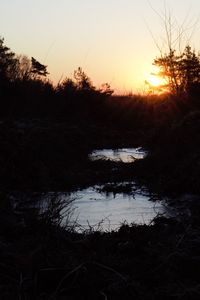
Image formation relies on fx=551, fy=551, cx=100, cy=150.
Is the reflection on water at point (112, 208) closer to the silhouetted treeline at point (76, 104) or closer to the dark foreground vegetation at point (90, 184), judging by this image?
the dark foreground vegetation at point (90, 184)

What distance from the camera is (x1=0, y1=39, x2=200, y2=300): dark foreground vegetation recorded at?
4.86 m

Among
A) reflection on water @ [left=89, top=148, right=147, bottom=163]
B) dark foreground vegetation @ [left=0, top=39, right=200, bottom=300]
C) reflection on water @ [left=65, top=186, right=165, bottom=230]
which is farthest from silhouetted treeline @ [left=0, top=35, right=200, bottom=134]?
reflection on water @ [left=65, top=186, right=165, bottom=230]

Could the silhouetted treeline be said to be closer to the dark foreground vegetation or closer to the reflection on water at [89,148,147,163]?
A: the dark foreground vegetation

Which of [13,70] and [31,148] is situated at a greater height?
[13,70]

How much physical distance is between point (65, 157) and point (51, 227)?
436 inches

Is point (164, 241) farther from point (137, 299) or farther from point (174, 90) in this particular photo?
point (174, 90)

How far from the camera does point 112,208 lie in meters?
10.6

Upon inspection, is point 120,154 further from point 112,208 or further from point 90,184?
point 112,208

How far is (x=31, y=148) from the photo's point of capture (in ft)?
48.2

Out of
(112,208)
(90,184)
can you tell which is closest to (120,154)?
(90,184)

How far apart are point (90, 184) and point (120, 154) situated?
733 centimetres

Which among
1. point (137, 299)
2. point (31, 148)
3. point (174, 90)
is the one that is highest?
point (174, 90)

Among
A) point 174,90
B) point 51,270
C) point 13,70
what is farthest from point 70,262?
point 13,70

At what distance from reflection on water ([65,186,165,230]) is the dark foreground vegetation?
0.58 m
